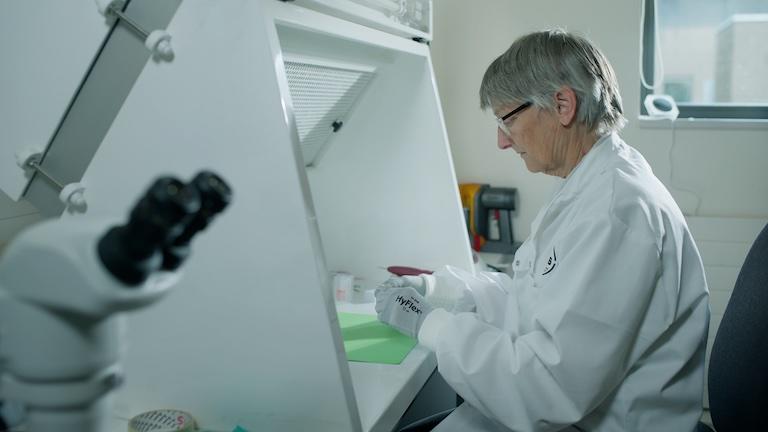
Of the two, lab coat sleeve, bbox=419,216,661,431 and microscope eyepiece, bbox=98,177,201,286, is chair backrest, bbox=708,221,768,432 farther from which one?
microscope eyepiece, bbox=98,177,201,286

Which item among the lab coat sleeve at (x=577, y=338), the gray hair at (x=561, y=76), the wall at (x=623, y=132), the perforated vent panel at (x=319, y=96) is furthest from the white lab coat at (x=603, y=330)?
the wall at (x=623, y=132)

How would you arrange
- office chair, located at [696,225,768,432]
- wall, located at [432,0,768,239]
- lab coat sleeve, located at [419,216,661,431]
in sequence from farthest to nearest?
wall, located at [432,0,768,239], office chair, located at [696,225,768,432], lab coat sleeve, located at [419,216,661,431]

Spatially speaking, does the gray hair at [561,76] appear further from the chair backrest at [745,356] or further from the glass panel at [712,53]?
the glass panel at [712,53]

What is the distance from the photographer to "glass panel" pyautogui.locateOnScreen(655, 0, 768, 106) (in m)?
2.71

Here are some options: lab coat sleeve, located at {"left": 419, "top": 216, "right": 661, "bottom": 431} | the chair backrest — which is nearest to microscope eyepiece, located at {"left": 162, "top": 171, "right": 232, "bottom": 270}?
lab coat sleeve, located at {"left": 419, "top": 216, "right": 661, "bottom": 431}

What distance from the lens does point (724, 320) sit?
1319 mm

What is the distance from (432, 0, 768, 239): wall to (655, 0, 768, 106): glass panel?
25cm

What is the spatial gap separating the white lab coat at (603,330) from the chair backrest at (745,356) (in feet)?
0.28

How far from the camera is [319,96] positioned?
5.17 ft

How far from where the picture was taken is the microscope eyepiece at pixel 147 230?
471mm

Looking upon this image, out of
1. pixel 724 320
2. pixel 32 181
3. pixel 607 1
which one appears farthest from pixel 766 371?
pixel 607 1

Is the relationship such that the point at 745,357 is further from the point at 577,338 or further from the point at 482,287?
the point at 482,287

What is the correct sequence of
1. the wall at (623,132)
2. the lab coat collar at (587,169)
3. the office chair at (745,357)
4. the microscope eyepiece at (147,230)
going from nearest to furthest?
the microscope eyepiece at (147,230)
the office chair at (745,357)
the lab coat collar at (587,169)
the wall at (623,132)

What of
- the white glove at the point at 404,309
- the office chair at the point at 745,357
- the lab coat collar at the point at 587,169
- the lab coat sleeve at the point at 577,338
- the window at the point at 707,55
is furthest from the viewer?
the window at the point at 707,55
